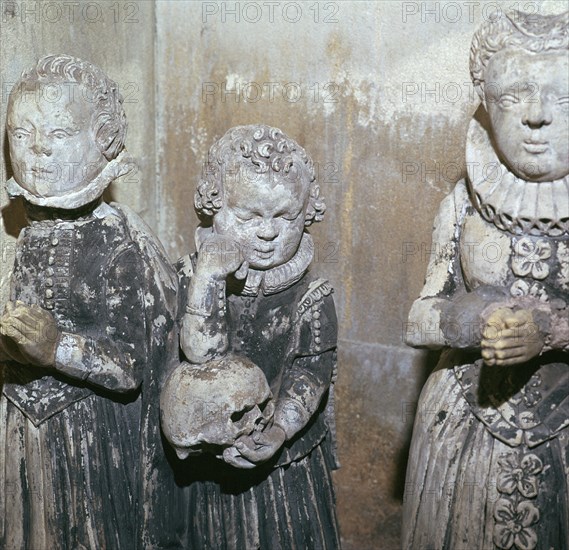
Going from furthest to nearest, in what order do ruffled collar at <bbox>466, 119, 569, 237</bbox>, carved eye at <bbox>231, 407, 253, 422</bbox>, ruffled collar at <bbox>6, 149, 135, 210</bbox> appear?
1. ruffled collar at <bbox>6, 149, 135, 210</bbox>
2. carved eye at <bbox>231, 407, 253, 422</bbox>
3. ruffled collar at <bbox>466, 119, 569, 237</bbox>

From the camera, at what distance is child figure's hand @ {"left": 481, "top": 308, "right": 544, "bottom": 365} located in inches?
123

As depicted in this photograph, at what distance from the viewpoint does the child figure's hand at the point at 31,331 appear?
338 cm

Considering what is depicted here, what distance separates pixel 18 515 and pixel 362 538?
5.38 feet

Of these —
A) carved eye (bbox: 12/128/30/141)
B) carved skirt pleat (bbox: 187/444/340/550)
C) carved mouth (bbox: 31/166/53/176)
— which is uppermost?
carved eye (bbox: 12/128/30/141)

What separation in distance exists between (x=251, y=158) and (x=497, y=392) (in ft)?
3.14

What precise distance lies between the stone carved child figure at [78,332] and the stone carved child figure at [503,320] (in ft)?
2.73

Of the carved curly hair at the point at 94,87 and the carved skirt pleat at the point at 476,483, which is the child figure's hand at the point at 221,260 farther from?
the carved skirt pleat at the point at 476,483

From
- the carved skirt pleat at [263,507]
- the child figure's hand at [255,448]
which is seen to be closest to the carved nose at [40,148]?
the child figure's hand at [255,448]

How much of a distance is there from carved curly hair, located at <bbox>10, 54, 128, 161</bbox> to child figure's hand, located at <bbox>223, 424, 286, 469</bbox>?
36.9 inches

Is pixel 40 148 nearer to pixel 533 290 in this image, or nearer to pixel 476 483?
pixel 533 290

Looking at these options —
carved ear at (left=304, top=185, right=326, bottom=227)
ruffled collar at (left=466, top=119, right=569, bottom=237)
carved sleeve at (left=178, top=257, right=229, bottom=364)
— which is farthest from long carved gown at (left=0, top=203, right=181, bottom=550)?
ruffled collar at (left=466, top=119, right=569, bottom=237)

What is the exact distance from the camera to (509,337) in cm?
314

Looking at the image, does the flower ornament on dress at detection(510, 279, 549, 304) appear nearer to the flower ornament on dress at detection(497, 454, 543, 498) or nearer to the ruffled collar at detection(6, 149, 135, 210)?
the flower ornament on dress at detection(497, 454, 543, 498)

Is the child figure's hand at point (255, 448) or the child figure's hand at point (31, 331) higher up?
the child figure's hand at point (31, 331)
